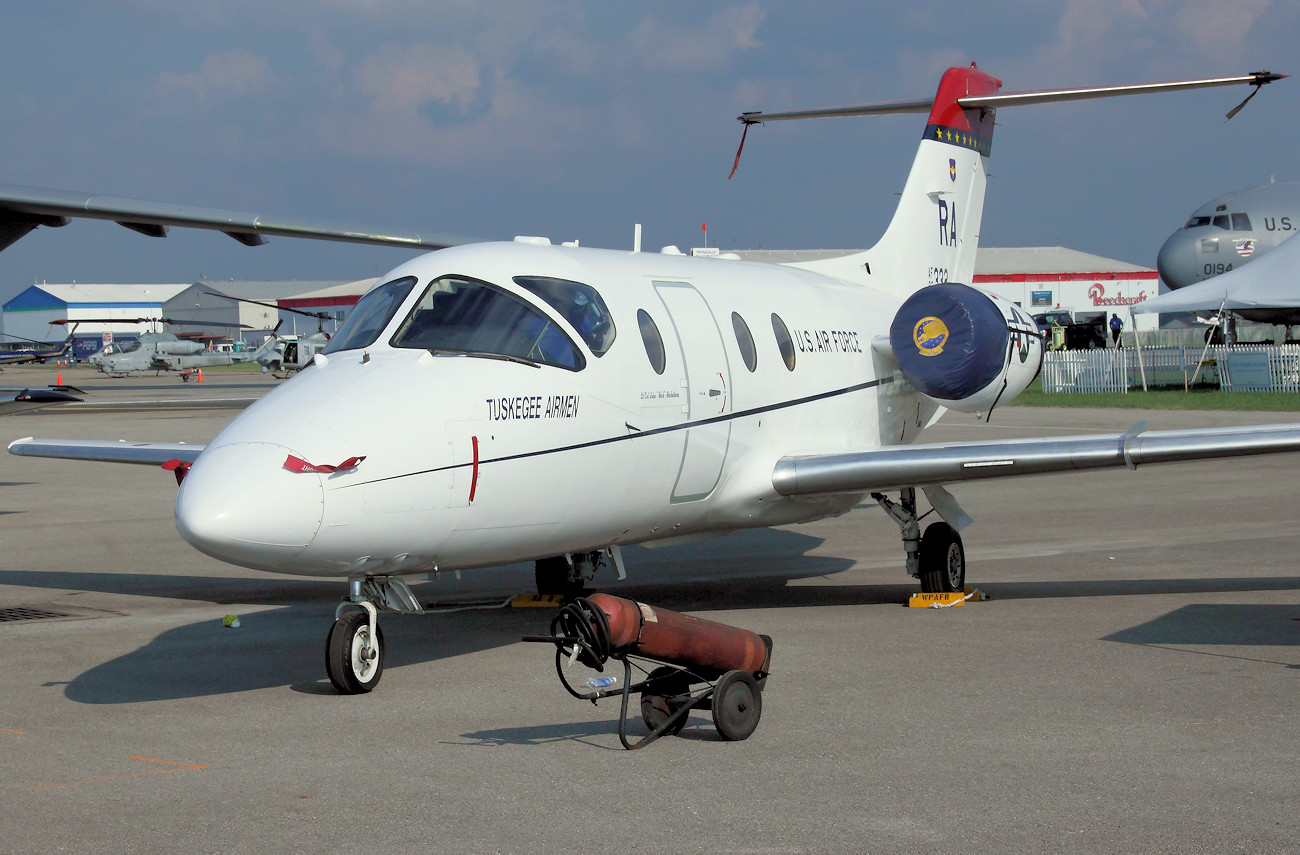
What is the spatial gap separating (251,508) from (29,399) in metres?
9.67

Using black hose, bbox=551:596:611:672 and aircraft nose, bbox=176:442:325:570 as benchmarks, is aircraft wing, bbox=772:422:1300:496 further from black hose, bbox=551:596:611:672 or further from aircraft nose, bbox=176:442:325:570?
aircraft nose, bbox=176:442:325:570

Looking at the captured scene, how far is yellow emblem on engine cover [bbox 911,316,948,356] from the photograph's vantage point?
38.8 feet

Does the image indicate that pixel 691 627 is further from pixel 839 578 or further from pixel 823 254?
pixel 823 254

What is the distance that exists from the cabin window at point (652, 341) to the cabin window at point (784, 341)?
5.95 ft

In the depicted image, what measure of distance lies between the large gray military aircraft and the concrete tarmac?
31502mm

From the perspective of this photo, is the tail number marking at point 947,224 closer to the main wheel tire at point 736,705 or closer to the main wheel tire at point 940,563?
the main wheel tire at point 940,563

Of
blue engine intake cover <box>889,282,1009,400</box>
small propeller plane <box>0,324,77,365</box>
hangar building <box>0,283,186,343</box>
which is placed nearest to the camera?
blue engine intake cover <box>889,282,1009,400</box>

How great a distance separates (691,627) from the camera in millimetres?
6629

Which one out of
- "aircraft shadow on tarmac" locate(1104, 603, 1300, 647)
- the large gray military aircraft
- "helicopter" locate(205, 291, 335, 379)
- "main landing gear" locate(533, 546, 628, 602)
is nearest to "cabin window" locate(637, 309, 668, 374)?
"main landing gear" locate(533, 546, 628, 602)

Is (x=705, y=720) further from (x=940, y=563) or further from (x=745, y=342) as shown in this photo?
(x=940, y=563)

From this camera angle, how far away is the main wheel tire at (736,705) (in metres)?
6.51

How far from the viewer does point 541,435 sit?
7.99 metres

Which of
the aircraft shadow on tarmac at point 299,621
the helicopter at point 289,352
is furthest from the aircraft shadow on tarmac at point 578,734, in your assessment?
the helicopter at point 289,352

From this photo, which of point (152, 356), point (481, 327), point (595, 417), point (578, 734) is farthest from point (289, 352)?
point (578, 734)
